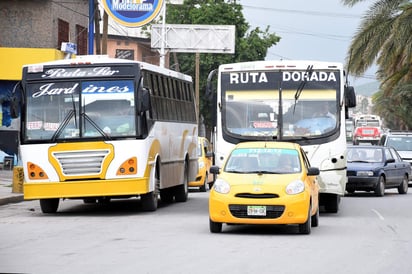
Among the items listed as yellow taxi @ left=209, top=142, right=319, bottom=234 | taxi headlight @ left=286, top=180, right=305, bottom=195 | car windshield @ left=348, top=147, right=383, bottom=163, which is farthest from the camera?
car windshield @ left=348, top=147, right=383, bottom=163

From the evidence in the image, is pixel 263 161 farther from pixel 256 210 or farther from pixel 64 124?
pixel 64 124

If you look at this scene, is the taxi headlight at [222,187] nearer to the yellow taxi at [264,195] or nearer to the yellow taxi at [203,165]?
the yellow taxi at [264,195]

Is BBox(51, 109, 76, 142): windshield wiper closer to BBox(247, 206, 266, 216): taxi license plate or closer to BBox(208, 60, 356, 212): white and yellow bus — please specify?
BBox(208, 60, 356, 212): white and yellow bus

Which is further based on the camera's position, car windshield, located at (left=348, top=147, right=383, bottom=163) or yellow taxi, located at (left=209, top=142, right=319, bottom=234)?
car windshield, located at (left=348, top=147, right=383, bottom=163)

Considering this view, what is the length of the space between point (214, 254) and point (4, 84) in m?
28.7

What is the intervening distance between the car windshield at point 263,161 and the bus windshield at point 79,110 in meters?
3.89

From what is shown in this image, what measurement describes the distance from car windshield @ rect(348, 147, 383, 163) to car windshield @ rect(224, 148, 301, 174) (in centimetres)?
1343

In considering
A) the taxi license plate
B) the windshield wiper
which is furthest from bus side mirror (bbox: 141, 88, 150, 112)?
the taxi license plate

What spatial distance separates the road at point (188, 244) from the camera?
1211 cm

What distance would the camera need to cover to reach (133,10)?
4047 cm

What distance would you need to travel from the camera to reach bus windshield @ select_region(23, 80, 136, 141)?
808 inches

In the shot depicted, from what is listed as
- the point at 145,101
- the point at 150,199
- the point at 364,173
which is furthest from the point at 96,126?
the point at 364,173

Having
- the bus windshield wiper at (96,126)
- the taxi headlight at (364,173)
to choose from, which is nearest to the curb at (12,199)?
the bus windshield wiper at (96,126)

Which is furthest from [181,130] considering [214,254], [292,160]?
[214,254]
